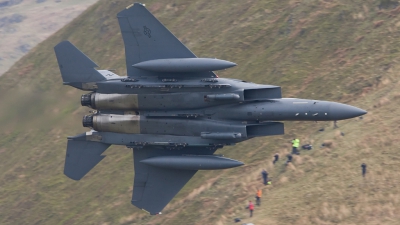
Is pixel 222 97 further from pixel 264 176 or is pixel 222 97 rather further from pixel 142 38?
pixel 264 176

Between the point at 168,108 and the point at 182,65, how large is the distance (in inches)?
88.2

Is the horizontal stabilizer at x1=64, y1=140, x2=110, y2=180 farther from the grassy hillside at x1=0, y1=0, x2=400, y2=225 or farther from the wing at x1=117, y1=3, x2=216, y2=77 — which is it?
the grassy hillside at x1=0, y1=0, x2=400, y2=225

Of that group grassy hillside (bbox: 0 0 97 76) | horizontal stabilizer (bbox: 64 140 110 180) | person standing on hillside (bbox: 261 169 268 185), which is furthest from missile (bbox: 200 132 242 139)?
grassy hillside (bbox: 0 0 97 76)

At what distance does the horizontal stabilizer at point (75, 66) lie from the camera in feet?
97.2

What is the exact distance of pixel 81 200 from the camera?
1907 inches

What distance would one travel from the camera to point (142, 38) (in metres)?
29.1

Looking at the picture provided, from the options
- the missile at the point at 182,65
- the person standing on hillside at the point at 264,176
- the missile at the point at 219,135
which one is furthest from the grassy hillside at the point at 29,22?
the missile at the point at 219,135

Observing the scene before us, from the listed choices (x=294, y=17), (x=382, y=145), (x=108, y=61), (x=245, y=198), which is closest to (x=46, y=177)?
(x=108, y=61)

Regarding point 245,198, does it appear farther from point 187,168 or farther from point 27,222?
point 27,222

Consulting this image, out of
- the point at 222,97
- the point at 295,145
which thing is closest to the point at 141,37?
the point at 222,97

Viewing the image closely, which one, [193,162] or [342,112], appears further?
[193,162]

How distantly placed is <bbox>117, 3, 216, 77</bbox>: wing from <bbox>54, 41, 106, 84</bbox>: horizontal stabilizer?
183cm

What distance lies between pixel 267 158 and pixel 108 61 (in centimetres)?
2777

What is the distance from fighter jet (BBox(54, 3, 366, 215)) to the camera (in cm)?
2756
